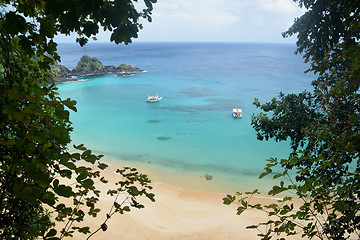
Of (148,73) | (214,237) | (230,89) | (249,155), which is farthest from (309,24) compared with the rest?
(148,73)

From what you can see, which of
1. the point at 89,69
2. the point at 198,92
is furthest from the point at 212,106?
the point at 89,69

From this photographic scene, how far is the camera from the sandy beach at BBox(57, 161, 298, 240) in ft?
26.5

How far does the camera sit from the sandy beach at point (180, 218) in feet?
26.5

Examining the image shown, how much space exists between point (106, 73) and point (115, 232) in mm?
49435

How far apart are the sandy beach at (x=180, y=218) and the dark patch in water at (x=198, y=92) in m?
21.9

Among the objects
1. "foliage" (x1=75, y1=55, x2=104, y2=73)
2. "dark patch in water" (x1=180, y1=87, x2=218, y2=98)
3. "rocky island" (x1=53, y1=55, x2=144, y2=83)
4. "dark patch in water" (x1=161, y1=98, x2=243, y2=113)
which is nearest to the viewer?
"dark patch in water" (x1=161, y1=98, x2=243, y2=113)

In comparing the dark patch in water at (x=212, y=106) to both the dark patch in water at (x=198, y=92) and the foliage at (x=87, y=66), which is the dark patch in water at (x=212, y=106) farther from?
the foliage at (x=87, y=66)

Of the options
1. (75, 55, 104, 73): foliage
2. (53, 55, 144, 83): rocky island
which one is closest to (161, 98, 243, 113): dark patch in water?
(53, 55, 144, 83): rocky island

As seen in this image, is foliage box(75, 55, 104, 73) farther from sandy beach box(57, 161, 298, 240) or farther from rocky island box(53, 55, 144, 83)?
sandy beach box(57, 161, 298, 240)

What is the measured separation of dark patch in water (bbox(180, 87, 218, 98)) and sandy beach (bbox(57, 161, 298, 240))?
2186 cm

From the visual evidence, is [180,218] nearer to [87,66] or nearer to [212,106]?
[212,106]

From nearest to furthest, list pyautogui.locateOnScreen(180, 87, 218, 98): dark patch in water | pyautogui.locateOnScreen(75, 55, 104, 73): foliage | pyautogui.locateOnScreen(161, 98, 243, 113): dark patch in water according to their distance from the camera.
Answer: pyautogui.locateOnScreen(161, 98, 243, 113): dark patch in water, pyautogui.locateOnScreen(180, 87, 218, 98): dark patch in water, pyautogui.locateOnScreen(75, 55, 104, 73): foliage

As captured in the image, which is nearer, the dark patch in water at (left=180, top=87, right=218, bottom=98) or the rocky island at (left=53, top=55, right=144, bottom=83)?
the dark patch in water at (left=180, top=87, right=218, bottom=98)

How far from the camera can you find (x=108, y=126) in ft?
79.5
